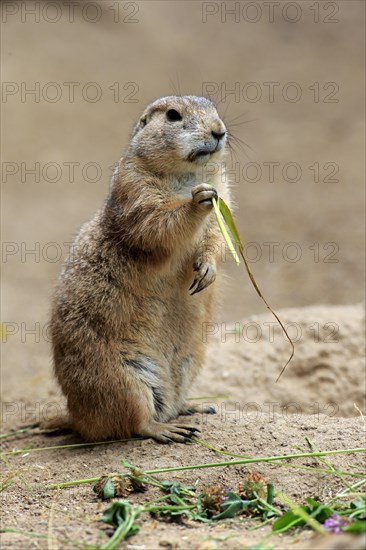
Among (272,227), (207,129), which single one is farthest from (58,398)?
(272,227)

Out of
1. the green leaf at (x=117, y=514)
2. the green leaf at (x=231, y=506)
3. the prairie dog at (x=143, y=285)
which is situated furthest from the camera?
the prairie dog at (x=143, y=285)

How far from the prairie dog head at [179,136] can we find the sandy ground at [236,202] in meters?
1.55

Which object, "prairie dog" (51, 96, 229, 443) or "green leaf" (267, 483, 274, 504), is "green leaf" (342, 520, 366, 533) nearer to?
"green leaf" (267, 483, 274, 504)

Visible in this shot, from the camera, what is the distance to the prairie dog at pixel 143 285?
215 inches

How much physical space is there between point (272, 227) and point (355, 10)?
747 cm

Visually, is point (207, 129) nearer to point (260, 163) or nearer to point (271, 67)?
point (260, 163)

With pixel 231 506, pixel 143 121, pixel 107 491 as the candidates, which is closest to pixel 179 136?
pixel 143 121

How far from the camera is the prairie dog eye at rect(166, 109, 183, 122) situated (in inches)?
221

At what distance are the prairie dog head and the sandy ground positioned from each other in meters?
1.55

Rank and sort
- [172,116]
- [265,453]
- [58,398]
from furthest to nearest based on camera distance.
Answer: [58,398] → [172,116] → [265,453]

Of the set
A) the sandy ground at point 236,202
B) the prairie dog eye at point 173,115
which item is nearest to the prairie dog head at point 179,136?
the prairie dog eye at point 173,115

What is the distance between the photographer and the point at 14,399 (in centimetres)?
812
